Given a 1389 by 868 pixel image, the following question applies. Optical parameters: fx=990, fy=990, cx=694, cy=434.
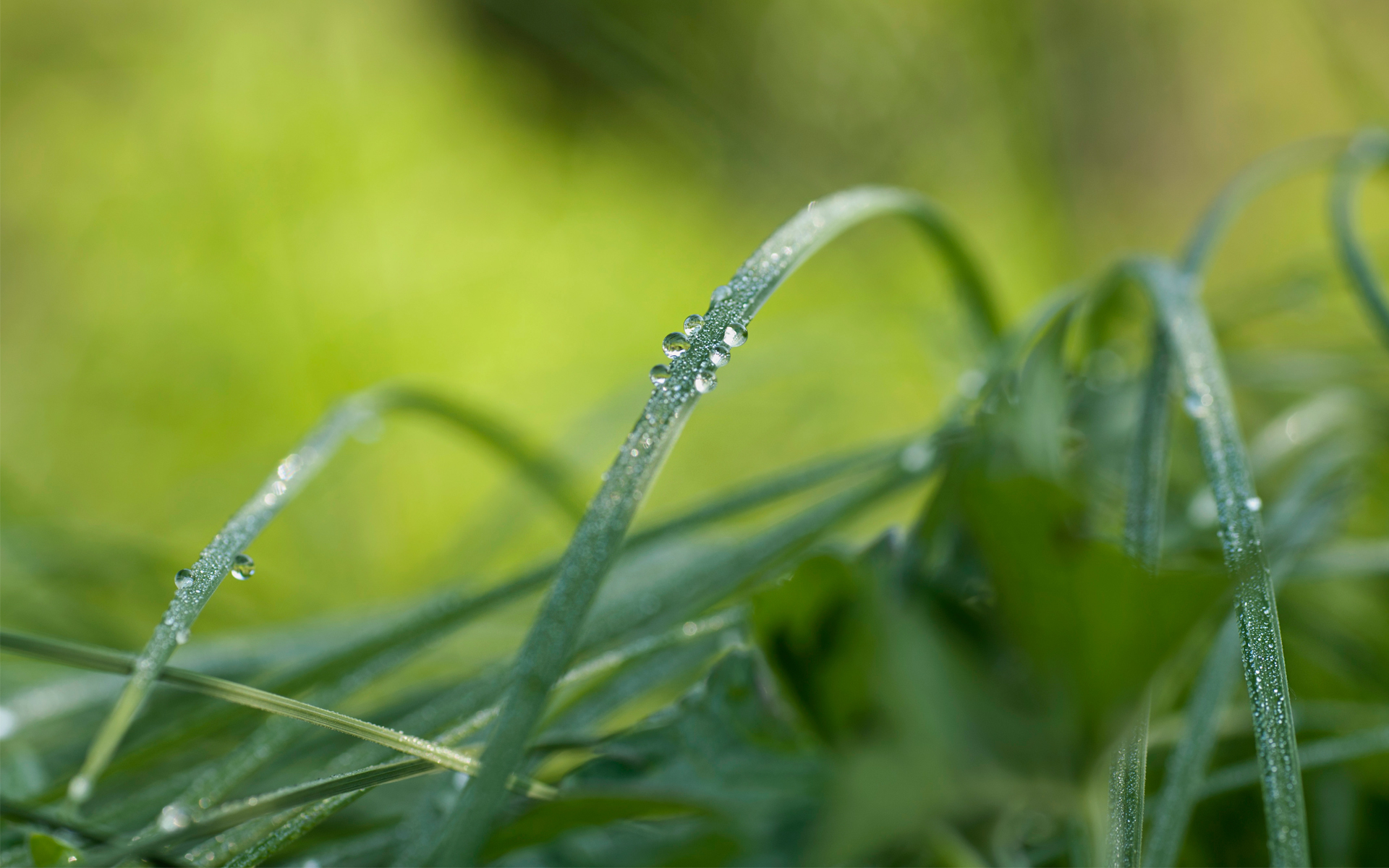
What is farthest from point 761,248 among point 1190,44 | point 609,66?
point 1190,44

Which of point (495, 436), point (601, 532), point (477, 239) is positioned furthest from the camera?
point (477, 239)

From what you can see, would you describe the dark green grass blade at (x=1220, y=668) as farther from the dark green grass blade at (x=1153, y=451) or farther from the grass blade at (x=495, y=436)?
the grass blade at (x=495, y=436)

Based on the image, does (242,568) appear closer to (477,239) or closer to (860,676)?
(860,676)

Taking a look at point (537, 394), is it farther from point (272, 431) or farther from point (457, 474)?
point (272, 431)

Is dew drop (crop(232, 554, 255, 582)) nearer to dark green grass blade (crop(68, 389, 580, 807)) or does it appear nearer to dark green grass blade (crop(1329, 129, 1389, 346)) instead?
dark green grass blade (crop(68, 389, 580, 807))

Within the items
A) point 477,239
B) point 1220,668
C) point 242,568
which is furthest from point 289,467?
point 477,239

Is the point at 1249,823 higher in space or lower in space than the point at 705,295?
lower

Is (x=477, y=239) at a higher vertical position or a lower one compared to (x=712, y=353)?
higher

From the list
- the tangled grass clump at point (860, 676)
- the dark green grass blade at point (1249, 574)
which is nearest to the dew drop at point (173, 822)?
the tangled grass clump at point (860, 676)
